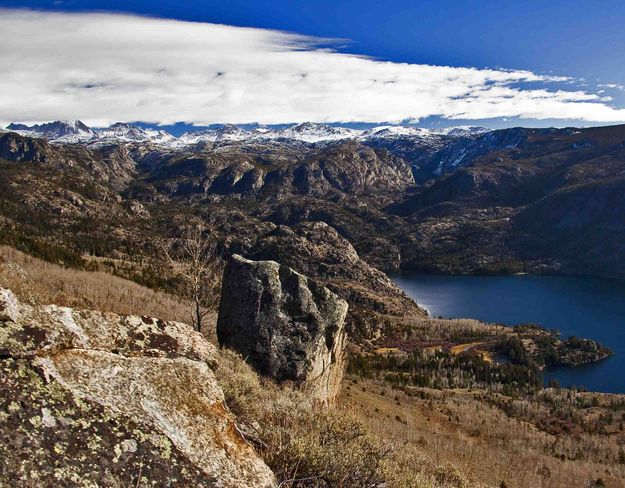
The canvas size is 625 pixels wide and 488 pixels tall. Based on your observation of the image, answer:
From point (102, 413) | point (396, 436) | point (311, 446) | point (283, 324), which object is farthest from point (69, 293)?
point (396, 436)

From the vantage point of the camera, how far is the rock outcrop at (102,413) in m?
5.25

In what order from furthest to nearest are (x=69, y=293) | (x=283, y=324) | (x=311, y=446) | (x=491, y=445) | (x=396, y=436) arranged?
A: (x=491, y=445), (x=283, y=324), (x=396, y=436), (x=69, y=293), (x=311, y=446)

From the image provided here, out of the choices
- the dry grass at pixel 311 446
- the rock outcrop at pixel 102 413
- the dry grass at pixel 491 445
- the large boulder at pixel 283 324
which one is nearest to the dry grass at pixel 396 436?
the dry grass at pixel 311 446

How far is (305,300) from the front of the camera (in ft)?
92.5

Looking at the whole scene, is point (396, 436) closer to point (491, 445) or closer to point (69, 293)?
point (69, 293)

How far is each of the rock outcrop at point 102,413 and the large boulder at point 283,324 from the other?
58.1 ft

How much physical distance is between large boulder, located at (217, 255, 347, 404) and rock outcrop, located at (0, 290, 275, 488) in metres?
17.7

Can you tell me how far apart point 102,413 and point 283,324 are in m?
21.2

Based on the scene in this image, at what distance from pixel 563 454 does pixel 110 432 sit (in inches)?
2197

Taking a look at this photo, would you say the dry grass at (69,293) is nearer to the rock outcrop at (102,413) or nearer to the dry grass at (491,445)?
the rock outcrop at (102,413)

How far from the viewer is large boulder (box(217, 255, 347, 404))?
25.8m

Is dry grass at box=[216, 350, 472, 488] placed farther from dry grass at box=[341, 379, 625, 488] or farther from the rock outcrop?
dry grass at box=[341, 379, 625, 488]

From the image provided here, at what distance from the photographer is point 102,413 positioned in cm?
598

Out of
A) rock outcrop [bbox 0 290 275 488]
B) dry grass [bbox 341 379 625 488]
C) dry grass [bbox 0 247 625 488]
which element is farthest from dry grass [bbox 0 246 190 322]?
dry grass [bbox 341 379 625 488]
